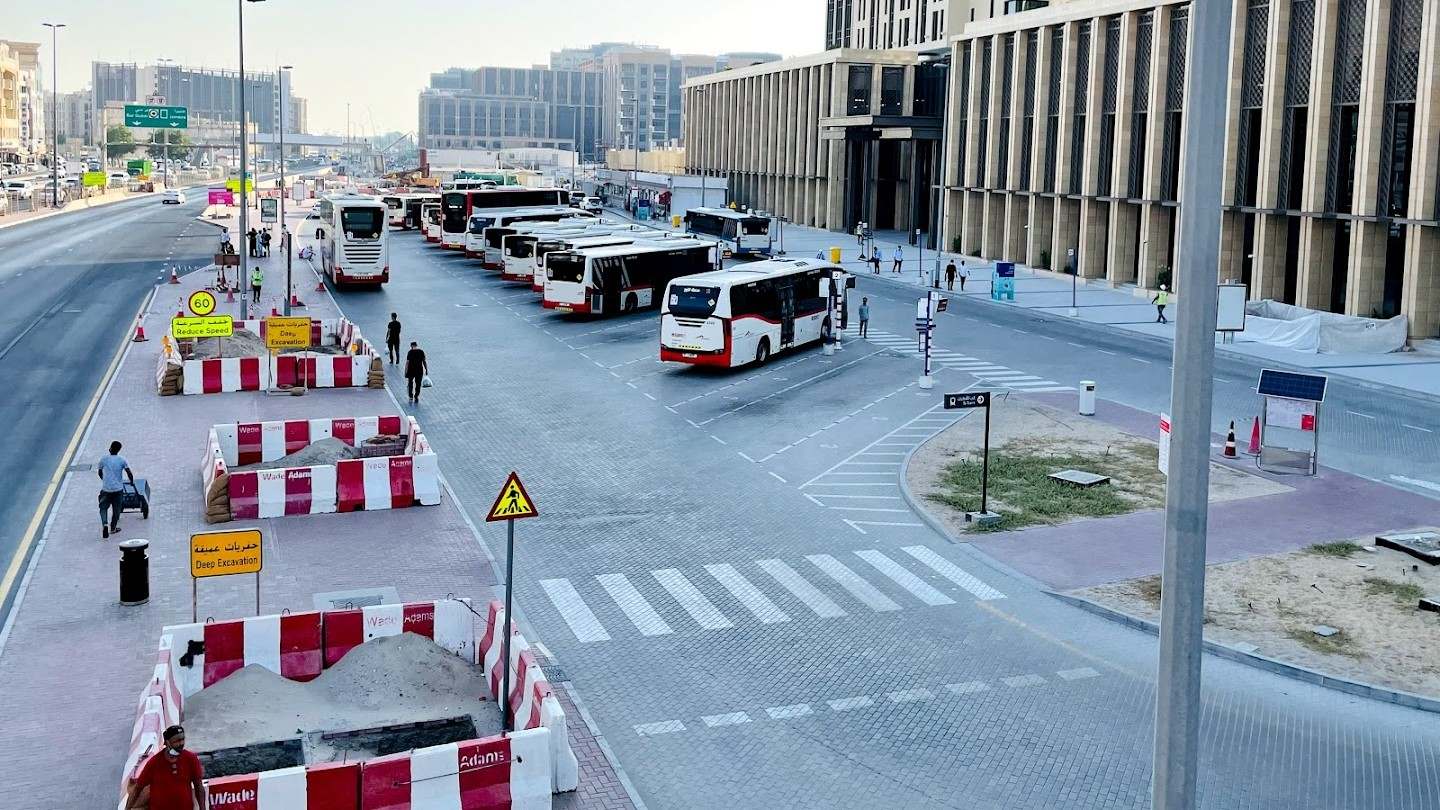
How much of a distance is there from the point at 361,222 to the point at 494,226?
1637 cm

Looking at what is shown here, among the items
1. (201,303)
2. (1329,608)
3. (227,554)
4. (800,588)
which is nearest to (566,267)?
(201,303)

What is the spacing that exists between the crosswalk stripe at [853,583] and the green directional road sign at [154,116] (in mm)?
126485

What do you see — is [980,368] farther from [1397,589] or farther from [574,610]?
[574,610]

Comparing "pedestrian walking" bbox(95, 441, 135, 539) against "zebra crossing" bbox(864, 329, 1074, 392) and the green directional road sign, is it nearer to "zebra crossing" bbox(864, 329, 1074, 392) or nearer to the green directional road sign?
"zebra crossing" bbox(864, 329, 1074, 392)

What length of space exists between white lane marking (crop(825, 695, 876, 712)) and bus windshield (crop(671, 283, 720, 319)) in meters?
25.7

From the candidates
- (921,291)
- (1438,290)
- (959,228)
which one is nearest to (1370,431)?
(1438,290)

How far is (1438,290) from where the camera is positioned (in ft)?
160

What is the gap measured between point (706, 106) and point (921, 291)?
85.8 meters

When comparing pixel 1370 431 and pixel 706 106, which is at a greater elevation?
pixel 706 106

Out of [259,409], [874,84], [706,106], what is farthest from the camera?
[706,106]

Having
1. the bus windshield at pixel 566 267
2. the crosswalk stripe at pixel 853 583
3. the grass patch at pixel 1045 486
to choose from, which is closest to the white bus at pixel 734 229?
the bus windshield at pixel 566 267

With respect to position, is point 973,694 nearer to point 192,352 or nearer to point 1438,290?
point 192,352

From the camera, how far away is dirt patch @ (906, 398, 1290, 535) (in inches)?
1037

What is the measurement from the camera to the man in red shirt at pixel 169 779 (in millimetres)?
12281
